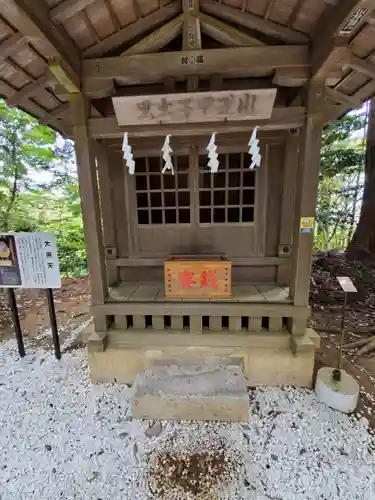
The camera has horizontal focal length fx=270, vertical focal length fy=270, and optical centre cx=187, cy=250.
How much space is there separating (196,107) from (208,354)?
2.81 metres

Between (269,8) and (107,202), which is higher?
(269,8)

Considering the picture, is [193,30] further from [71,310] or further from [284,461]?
[71,310]

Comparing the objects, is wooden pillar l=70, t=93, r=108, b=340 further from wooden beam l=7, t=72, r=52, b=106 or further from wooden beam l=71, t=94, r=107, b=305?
wooden beam l=7, t=72, r=52, b=106

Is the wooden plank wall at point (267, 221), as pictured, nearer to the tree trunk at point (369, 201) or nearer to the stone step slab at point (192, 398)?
the stone step slab at point (192, 398)

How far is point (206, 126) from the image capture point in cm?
287

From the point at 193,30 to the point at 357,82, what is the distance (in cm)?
203

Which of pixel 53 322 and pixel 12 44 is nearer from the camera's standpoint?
pixel 12 44

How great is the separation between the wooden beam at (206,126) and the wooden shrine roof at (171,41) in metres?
0.31

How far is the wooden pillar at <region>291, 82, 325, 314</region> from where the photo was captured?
8.98 feet

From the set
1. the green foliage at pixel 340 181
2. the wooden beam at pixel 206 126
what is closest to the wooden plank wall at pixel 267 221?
the wooden beam at pixel 206 126

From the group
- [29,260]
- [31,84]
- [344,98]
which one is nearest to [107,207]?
[29,260]

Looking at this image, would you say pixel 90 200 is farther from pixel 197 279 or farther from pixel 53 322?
pixel 53 322

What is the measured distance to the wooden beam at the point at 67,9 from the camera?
2.28 m

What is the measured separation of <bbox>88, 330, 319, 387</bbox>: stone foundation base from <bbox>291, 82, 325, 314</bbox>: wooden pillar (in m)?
0.40
